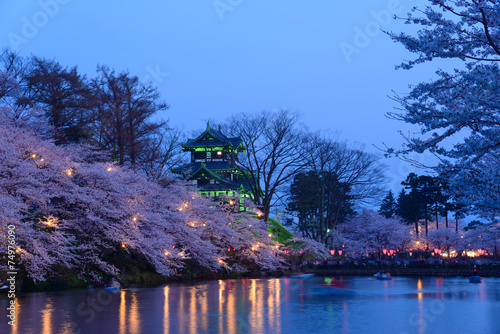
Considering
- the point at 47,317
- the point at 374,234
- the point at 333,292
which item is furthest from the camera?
the point at 374,234

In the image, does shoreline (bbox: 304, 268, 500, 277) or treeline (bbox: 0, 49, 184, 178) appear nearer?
treeline (bbox: 0, 49, 184, 178)

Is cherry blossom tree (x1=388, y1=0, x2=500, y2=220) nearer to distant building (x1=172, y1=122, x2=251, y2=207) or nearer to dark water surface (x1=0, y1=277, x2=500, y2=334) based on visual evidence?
dark water surface (x1=0, y1=277, x2=500, y2=334)

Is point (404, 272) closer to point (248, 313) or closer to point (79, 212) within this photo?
point (79, 212)

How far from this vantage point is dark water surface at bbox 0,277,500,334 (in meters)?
13.7

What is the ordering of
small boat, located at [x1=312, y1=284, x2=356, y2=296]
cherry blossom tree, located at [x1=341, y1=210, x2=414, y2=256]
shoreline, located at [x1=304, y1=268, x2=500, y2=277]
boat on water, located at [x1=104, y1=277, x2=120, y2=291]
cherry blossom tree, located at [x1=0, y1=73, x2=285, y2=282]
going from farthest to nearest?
cherry blossom tree, located at [x1=341, y1=210, x2=414, y2=256] < shoreline, located at [x1=304, y1=268, x2=500, y2=277] < boat on water, located at [x1=104, y1=277, x2=120, y2=291] < small boat, located at [x1=312, y1=284, x2=356, y2=296] < cherry blossom tree, located at [x1=0, y1=73, x2=285, y2=282]


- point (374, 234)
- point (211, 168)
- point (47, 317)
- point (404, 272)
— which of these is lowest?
point (404, 272)

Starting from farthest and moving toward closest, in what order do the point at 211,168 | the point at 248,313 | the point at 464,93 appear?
the point at 211,168, the point at 248,313, the point at 464,93

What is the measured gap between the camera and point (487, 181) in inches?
356

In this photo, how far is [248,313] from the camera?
55.4 feet

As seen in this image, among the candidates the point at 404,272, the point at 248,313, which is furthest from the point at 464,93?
the point at 404,272

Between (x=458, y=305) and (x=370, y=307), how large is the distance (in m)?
3.39

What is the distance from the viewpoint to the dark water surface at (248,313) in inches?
538

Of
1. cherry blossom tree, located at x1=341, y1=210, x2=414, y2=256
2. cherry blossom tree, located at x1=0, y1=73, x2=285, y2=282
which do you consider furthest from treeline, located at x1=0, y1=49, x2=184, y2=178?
cherry blossom tree, located at x1=341, y1=210, x2=414, y2=256

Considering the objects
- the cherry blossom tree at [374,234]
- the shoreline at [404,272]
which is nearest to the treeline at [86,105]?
the shoreline at [404,272]
